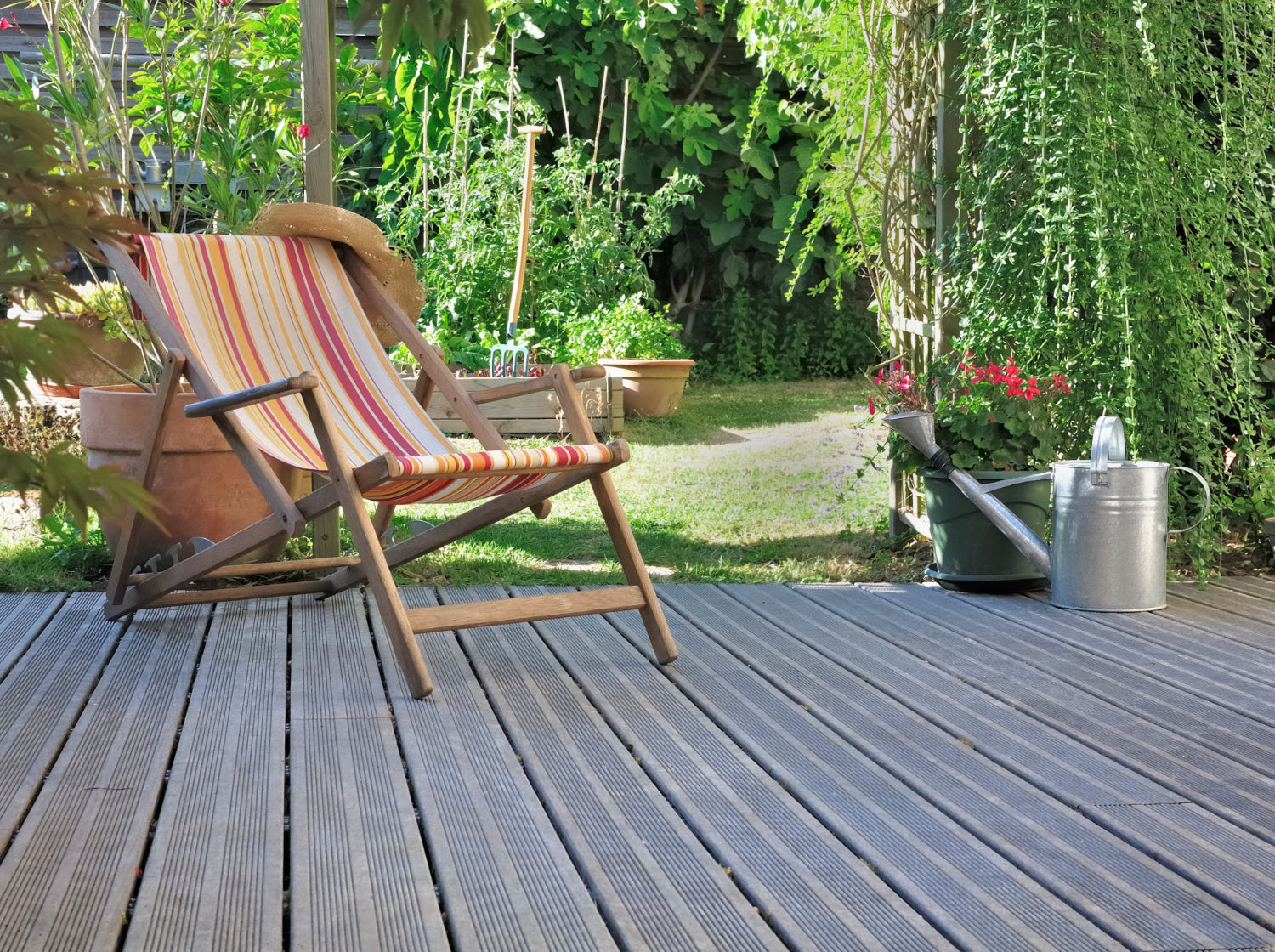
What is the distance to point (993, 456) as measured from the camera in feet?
11.6

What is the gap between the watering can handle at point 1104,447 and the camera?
316 cm

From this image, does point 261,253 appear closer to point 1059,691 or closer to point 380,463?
point 380,463

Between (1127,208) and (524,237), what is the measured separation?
3346 millimetres

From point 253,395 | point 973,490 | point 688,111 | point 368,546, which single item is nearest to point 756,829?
point 368,546

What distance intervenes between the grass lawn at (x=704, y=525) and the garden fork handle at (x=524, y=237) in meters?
0.72

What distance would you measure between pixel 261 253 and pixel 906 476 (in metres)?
2.02

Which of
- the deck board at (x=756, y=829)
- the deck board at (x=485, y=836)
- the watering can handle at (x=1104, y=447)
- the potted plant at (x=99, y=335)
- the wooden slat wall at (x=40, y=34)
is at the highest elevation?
the wooden slat wall at (x=40, y=34)

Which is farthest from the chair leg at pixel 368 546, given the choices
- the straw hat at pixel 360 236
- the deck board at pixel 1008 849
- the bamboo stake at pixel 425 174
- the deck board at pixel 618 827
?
the bamboo stake at pixel 425 174

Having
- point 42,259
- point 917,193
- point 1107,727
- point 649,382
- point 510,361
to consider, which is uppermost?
point 917,193

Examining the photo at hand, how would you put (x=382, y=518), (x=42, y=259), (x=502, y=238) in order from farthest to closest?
(x=502, y=238) → (x=382, y=518) → (x=42, y=259)

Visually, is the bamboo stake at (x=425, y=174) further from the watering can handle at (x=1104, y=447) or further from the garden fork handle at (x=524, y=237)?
the watering can handle at (x=1104, y=447)

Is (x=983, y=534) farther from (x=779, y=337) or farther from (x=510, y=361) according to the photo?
(x=779, y=337)

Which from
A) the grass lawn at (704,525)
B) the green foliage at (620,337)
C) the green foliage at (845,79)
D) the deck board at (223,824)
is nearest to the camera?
the deck board at (223,824)

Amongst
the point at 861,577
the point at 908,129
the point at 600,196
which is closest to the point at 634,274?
the point at 600,196
